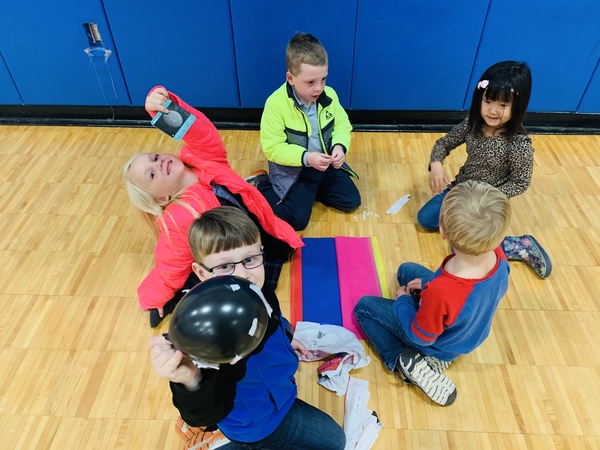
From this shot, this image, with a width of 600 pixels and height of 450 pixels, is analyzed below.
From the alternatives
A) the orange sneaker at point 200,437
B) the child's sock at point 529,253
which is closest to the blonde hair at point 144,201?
the orange sneaker at point 200,437

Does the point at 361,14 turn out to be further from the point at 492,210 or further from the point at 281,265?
the point at 492,210

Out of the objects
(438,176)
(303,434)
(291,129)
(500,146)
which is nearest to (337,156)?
(291,129)

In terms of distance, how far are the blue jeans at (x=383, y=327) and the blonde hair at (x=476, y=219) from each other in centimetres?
46

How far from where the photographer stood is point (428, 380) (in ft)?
5.35

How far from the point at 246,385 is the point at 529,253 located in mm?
1637

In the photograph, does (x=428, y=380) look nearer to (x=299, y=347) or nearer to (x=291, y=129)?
(x=299, y=347)

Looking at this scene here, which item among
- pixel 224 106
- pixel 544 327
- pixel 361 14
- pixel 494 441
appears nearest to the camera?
pixel 494 441

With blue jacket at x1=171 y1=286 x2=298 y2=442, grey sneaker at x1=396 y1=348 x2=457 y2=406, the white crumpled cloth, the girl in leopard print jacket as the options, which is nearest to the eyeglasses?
blue jacket at x1=171 y1=286 x2=298 y2=442

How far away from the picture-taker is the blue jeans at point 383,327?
172cm

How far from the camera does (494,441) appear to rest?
61.8 inches

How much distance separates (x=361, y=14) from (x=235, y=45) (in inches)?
32.7

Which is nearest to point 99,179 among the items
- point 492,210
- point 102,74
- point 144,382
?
point 102,74

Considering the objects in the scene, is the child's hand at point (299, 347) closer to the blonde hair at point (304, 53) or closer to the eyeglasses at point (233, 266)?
the eyeglasses at point (233, 266)

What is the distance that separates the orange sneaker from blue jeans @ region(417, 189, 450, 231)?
4.81ft
